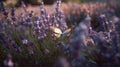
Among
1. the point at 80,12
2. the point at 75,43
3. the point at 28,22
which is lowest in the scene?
the point at 80,12

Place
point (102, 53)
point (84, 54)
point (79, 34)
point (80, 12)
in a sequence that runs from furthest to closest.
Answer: point (80, 12), point (84, 54), point (102, 53), point (79, 34)

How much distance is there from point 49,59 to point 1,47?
0.65 meters

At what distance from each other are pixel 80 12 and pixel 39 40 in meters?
5.40

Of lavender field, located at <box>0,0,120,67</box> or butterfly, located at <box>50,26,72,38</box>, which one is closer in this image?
lavender field, located at <box>0,0,120,67</box>

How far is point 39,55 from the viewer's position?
3.10 m

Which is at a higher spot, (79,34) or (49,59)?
(79,34)

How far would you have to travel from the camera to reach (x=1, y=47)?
3.37m

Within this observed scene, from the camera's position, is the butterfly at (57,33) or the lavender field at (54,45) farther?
the butterfly at (57,33)

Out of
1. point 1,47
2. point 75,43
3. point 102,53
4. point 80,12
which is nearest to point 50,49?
point 1,47

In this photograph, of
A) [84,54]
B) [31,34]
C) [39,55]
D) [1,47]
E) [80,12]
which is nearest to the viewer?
[84,54]

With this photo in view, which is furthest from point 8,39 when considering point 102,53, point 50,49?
point 102,53

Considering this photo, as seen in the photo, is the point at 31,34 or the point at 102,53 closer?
the point at 102,53

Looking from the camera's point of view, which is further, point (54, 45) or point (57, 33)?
point (57, 33)

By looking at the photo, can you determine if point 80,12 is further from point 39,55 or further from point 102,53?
point 102,53
